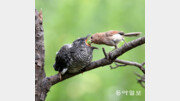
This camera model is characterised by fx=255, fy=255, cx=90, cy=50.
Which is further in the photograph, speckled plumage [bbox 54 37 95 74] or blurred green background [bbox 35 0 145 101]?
blurred green background [bbox 35 0 145 101]

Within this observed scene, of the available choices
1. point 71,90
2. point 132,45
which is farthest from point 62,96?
point 132,45

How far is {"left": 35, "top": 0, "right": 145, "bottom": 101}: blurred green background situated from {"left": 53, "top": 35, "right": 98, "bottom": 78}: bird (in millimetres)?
425

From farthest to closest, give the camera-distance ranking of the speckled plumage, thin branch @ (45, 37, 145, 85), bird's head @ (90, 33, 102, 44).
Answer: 1. bird's head @ (90, 33, 102, 44)
2. the speckled plumage
3. thin branch @ (45, 37, 145, 85)

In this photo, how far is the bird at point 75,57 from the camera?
1.88 m

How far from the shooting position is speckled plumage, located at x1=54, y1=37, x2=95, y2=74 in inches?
74.0

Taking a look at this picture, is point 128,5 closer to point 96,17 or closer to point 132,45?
point 96,17

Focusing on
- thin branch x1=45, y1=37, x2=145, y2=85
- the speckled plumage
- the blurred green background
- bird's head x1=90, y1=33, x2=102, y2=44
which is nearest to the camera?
thin branch x1=45, y1=37, x2=145, y2=85

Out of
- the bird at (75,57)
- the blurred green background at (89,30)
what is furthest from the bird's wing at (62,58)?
the blurred green background at (89,30)

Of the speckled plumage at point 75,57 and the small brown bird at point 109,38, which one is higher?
the small brown bird at point 109,38

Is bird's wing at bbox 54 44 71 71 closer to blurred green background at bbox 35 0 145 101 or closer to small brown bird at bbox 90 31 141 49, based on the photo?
small brown bird at bbox 90 31 141 49

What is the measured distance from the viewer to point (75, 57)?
6.21ft

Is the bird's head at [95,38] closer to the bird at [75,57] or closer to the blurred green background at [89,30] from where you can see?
the bird at [75,57]

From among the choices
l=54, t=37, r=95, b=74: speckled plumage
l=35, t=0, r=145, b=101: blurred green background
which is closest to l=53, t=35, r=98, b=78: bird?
l=54, t=37, r=95, b=74: speckled plumage

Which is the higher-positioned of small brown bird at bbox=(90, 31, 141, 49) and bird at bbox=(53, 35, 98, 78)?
small brown bird at bbox=(90, 31, 141, 49)
